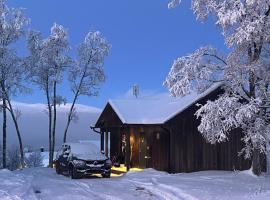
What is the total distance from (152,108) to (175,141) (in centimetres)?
425

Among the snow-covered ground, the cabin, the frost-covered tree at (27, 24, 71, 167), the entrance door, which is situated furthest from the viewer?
the frost-covered tree at (27, 24, 71, 167)

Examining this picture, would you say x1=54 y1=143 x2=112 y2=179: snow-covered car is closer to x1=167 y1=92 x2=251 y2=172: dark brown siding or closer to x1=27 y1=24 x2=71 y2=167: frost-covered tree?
x1=167 y1=92 x2=251 y2=172: dark brown siding

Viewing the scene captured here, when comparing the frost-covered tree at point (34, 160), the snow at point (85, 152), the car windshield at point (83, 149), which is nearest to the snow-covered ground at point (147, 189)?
the snow at point (85, 152)

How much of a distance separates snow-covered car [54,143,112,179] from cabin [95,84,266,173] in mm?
2740

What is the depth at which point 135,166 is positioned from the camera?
29.3 metres

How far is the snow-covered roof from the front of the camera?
2655cm

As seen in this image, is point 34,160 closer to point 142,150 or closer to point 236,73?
point 142,150

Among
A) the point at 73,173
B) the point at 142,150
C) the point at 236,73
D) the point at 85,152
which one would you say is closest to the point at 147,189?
the point at 236,73

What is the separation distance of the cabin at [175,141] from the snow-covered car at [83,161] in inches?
108

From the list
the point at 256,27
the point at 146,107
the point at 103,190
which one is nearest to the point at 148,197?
the point at 103,190

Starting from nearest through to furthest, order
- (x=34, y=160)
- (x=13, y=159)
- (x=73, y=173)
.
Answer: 1. (x=73, y=173)
2. (x=34, y=160)
3. (x=13, y=159)

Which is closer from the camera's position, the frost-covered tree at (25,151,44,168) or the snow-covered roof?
the snow-covered roof

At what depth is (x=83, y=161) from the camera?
24516 mm

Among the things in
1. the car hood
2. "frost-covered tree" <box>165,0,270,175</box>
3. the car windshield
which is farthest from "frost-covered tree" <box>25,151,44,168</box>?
"frost-covered tree" <box>165,0,270,175</box>
